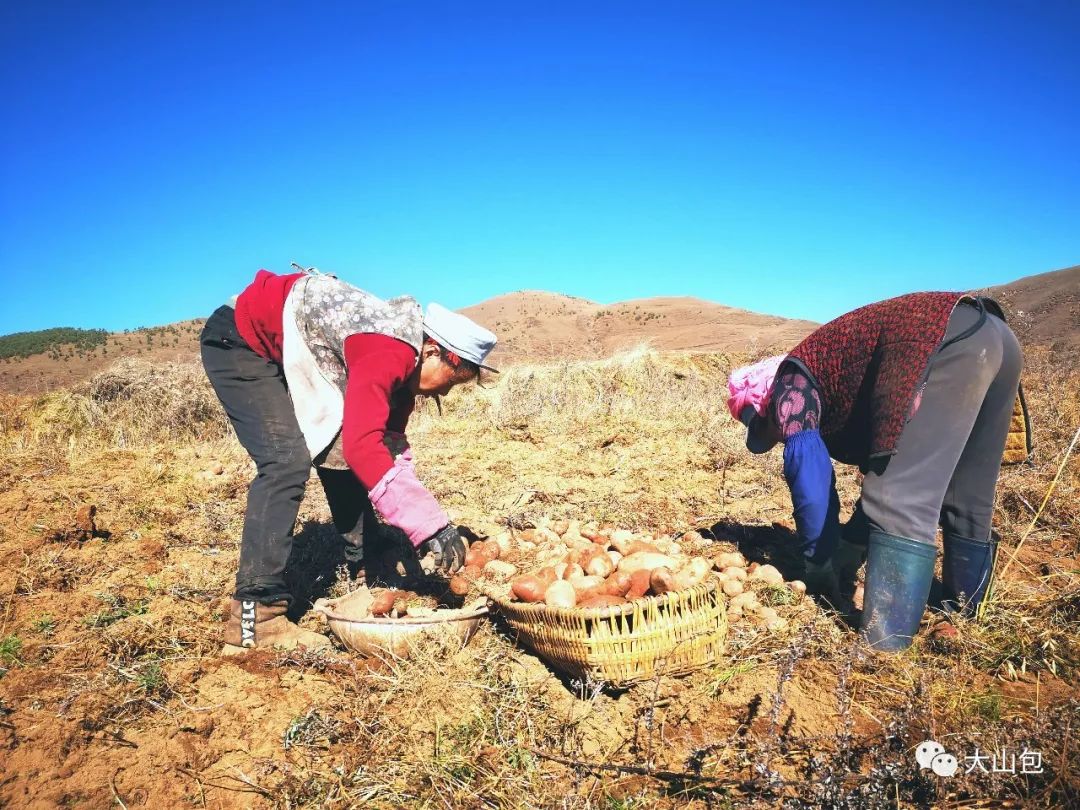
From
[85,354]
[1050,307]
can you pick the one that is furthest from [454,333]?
[85,354]

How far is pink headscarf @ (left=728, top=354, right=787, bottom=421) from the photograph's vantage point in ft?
9.30

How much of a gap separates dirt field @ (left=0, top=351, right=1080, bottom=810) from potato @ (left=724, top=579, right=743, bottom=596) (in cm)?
22

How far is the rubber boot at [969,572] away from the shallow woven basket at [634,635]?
1.20 meters

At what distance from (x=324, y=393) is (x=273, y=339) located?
35 centimetres

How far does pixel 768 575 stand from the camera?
111 inches

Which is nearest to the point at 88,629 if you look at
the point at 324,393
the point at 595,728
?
the point at 324,393

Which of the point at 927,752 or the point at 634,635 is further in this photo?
the point at 634,635

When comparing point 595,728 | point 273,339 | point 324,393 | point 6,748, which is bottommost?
point 595,728

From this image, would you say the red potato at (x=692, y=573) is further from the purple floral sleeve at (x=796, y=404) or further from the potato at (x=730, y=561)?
the purple floral sleeve at (x=796, y=404)

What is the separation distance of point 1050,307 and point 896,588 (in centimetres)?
2113

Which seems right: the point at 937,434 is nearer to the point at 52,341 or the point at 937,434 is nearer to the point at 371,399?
the point at 371,399

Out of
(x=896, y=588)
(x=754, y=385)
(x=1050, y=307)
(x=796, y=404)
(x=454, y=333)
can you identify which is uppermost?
(x=1050, y=307)

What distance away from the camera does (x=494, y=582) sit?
2.94 m

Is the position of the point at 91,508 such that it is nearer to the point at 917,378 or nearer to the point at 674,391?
the point at 917,378
